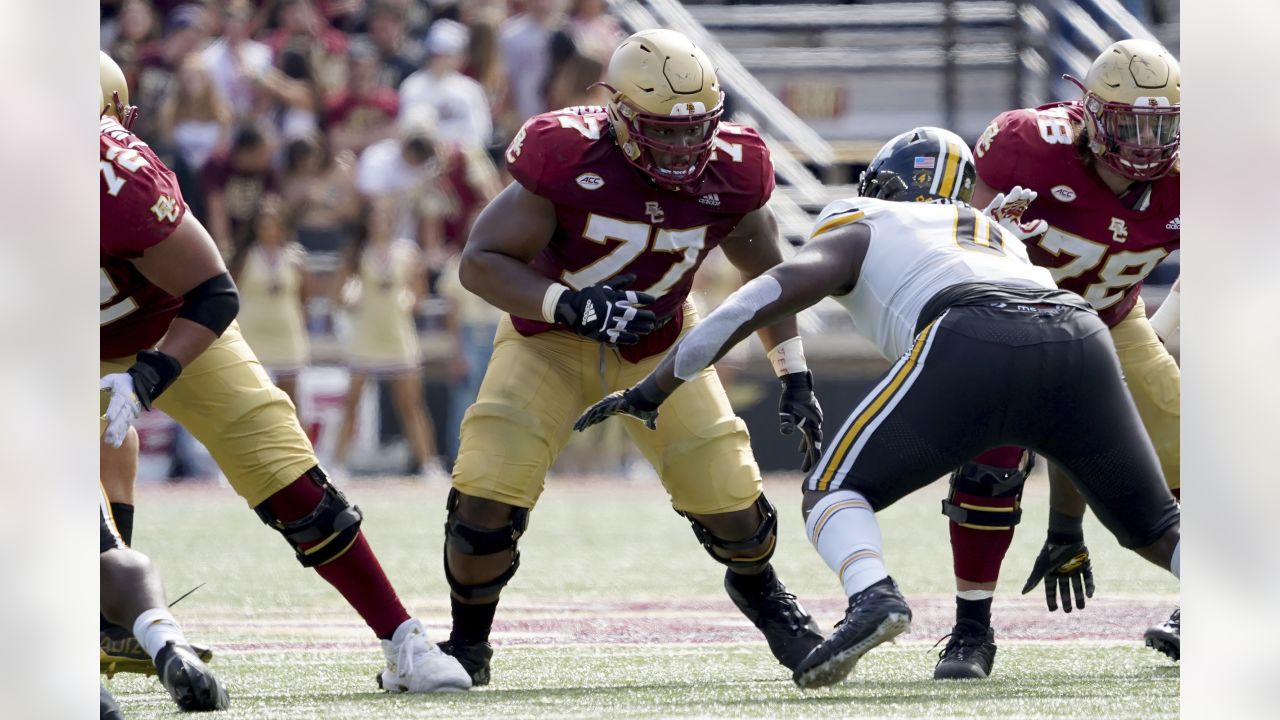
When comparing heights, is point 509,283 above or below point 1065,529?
above

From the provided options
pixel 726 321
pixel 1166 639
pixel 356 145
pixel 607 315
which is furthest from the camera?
pixel 356 145

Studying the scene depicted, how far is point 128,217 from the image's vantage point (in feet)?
12.0

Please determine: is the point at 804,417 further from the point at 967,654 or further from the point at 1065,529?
the point at 1065,529

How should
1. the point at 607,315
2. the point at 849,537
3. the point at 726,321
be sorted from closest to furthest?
1. the point at 849,537
2. the point at 726,321
3. the point at 607,315

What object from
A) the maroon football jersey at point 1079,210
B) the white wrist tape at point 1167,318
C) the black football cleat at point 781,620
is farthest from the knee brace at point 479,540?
the white wrist tape at point 1167,318

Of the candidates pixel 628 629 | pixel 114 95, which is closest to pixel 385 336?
pixel 628 629

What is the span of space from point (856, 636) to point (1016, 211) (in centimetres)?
166

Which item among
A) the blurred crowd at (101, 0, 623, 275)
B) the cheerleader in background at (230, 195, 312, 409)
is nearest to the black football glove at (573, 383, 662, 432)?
the cheerleader in background at (230, 195, 312, 409)

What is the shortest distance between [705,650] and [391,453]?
6942 mm
